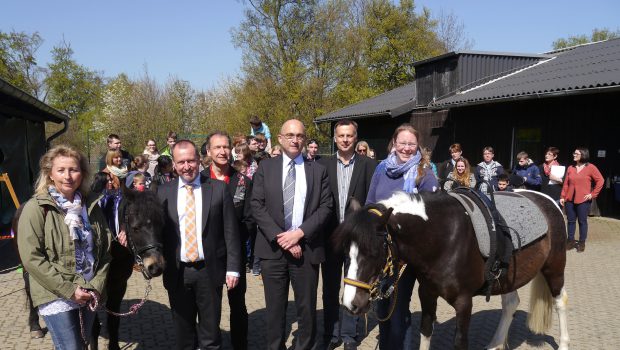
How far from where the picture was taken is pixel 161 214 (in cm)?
295

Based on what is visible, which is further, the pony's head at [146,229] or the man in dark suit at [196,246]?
the man in dark suit at [196,246]

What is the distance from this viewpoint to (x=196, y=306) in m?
3.23

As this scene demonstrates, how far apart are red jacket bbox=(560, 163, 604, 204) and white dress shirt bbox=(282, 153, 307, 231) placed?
6.91 meters

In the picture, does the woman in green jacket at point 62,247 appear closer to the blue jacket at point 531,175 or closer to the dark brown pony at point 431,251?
the dark brown pony at point 431,251

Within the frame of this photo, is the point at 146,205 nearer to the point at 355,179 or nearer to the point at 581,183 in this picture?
the point at 355,179

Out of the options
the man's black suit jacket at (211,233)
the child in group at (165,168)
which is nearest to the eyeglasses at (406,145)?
the man's black suit jacket at (211,233)

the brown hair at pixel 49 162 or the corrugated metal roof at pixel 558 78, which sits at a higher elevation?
the corrugated metal roof at pixel 558 78

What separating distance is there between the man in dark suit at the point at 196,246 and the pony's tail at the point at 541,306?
113 inches

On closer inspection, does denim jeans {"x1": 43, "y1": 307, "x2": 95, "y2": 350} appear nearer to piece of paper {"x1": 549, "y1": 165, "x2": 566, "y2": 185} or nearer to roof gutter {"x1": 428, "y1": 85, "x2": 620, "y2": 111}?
piece of paper {"x1": 549, "y1": 165, "x2": 566, "y2": 185}

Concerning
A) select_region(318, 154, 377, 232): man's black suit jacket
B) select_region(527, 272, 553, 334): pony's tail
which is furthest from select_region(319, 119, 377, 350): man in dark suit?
select_region(527, 272, 553, 334): pony's tail

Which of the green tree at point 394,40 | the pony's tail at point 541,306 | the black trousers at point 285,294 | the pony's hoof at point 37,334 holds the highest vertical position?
the green tree at point 394,40

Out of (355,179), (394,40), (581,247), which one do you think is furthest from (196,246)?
(394,40)

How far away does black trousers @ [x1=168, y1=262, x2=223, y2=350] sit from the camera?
3.10m

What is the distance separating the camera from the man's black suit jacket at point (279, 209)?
3.27 m
